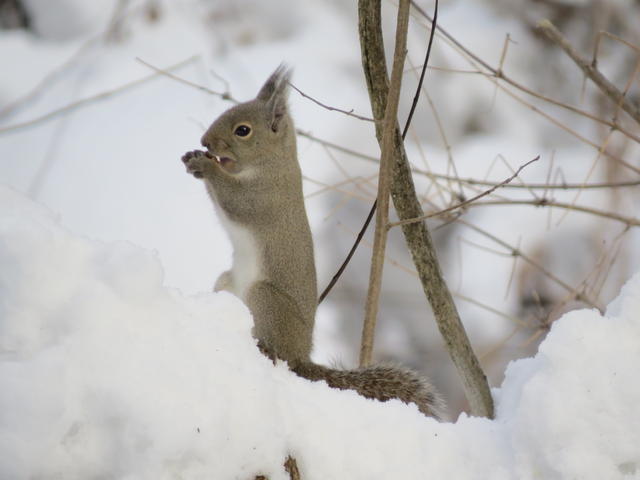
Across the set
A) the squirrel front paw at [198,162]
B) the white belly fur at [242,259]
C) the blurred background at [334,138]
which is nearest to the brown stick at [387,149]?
the white belly fur at [242,259]

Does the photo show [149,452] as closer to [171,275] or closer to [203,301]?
[203,301]

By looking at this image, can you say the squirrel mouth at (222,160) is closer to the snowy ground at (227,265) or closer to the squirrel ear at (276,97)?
the squirrel ear at (276,97)

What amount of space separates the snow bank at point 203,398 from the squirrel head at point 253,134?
94 cm

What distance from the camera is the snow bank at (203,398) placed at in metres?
0.76

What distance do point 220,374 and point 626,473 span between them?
0.47 metres

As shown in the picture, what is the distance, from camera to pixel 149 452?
0.77 metres

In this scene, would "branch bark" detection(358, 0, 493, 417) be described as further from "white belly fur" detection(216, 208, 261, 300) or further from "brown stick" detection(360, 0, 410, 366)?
"white belly fur" detection(216, 208, 261, 300)

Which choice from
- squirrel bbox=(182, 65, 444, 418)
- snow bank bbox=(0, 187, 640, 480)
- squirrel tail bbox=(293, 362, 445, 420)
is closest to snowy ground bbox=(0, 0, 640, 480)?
snow bank bbox=(0, 187, 640, 480)

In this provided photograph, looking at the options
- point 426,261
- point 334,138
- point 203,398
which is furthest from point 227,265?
point 203,398

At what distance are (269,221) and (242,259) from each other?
11 centimetres

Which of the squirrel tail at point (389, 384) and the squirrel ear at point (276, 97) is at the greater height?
the squirrel ear at point (276, 97)

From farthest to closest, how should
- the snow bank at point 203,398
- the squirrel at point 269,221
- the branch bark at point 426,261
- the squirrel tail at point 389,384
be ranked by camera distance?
the squirrel at point 269,221
the squirrel tail at point 389,384
the branch bark at point 426,261
the snow bank at point 203,398

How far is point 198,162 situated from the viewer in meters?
1.82

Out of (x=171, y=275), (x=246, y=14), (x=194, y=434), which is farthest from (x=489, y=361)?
(x=194, y=434)
